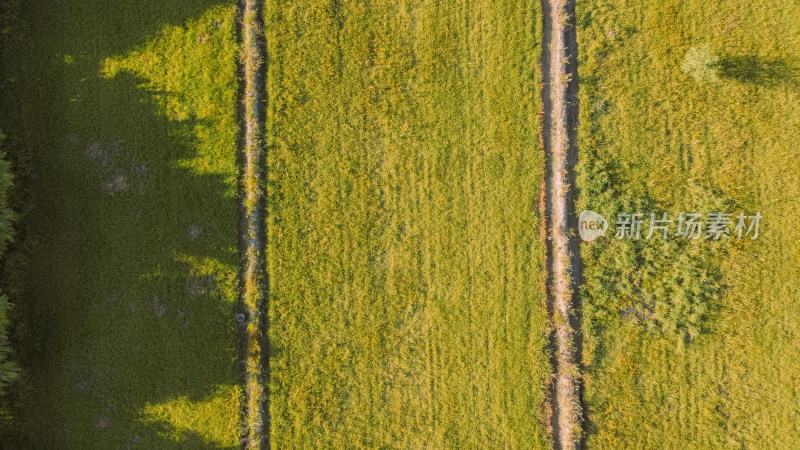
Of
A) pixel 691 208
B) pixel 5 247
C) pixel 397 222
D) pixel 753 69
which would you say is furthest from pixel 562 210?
pixel 5 247

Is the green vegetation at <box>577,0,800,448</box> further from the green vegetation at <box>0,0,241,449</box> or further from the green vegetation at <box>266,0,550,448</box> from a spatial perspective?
the green vegetation at <box>0,0,241,449</box>

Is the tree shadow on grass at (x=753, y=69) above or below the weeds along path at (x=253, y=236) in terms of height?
above

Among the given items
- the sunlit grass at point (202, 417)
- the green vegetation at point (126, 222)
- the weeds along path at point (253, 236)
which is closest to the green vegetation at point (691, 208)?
the weeds along path at point (253, 236)

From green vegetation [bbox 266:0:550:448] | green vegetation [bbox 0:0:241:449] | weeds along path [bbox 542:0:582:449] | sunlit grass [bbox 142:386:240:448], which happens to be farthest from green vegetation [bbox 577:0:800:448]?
green vegetation [bbox 0:0:241:449]

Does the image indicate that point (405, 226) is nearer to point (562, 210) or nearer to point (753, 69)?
point (562, 210)

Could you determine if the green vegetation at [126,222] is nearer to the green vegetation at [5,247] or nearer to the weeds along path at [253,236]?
the weeds along path at [253,236]

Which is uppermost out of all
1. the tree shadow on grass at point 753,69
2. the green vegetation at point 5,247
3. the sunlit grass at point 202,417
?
the tree shadow on grass at point 753,69

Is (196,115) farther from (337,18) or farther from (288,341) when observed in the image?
(288,341)
